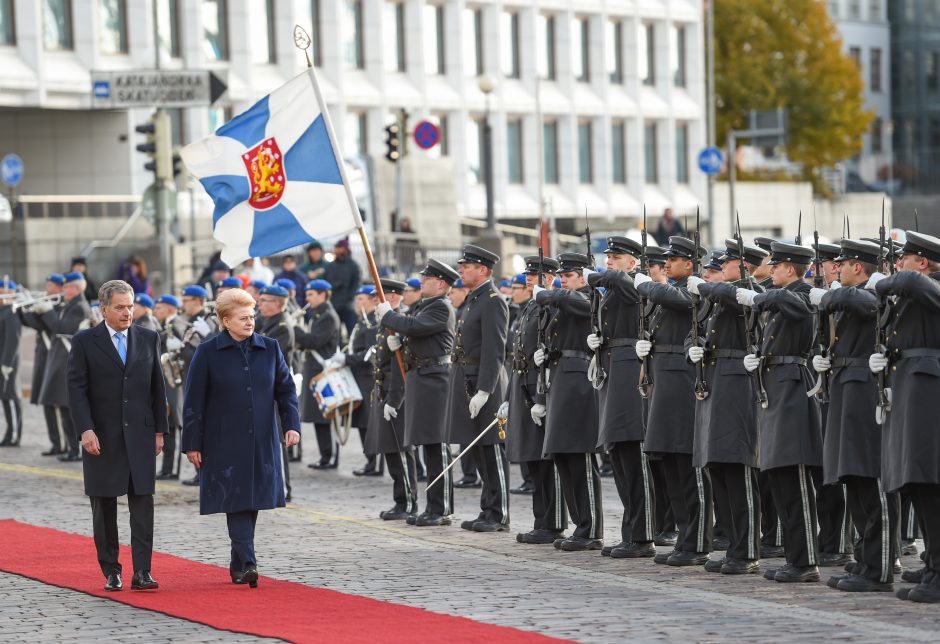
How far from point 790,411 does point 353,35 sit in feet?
140

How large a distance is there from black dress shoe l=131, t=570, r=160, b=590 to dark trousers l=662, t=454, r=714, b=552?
3492mm

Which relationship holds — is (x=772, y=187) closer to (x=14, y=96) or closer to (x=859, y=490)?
(x=14, y=96)

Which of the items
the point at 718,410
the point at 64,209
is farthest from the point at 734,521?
the point at 64,209

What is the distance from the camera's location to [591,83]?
61.3 meters

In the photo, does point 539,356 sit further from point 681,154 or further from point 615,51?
point 681,154

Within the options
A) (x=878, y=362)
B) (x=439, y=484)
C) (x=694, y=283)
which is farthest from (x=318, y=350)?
(x=878, y=362)

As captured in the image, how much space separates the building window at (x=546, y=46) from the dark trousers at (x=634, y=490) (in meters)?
46.5

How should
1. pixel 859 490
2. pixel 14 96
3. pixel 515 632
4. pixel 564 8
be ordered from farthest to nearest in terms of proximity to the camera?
pixel 564 8
pixel 14 96
pixel 859 490
pixel 515 632

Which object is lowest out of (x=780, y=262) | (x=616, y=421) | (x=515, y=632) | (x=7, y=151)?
(x=515, y=632)

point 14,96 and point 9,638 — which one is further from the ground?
point 14,96

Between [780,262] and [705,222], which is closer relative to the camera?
[780,262]

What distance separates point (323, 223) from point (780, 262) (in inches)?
165

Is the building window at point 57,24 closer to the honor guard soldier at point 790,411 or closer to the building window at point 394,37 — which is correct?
the building window at point 394,37

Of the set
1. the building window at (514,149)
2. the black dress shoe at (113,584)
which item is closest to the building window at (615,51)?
the building window at (514,149)
